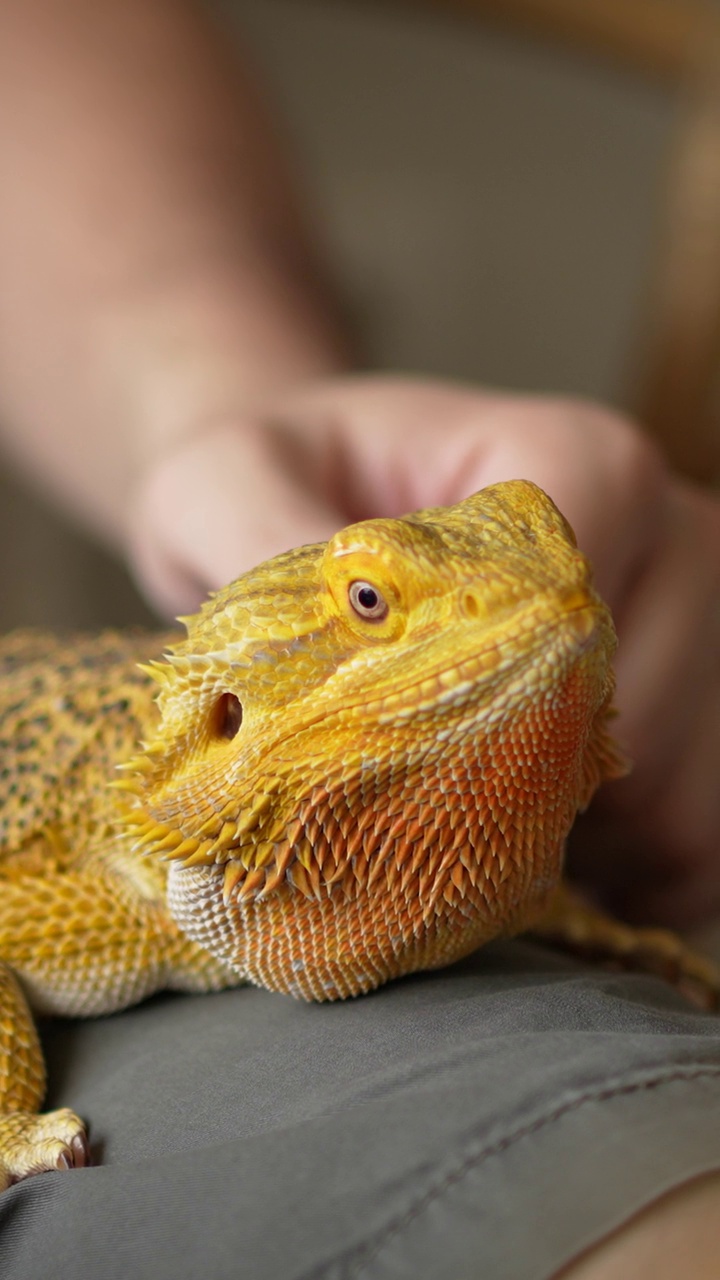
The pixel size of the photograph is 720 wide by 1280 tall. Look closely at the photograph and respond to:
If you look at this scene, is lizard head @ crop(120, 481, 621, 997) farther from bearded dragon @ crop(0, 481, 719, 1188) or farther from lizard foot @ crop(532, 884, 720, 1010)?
lizard foot @ crop(532, 884, 720, 1010)

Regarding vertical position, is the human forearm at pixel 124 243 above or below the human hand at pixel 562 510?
Answer: above

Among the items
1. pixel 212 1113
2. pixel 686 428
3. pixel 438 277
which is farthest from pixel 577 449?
pixel 438 277

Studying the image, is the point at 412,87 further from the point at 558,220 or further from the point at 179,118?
the point at 179,118

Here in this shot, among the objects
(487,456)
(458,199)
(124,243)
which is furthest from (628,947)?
(458,199)

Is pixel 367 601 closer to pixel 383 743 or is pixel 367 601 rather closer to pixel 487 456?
pixel 383 743

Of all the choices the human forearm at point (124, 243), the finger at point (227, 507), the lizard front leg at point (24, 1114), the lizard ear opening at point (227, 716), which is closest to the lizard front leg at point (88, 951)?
the lizard front leg at point (24, 1114)

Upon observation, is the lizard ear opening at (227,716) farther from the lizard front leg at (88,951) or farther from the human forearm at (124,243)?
the human forearm at (124,243)

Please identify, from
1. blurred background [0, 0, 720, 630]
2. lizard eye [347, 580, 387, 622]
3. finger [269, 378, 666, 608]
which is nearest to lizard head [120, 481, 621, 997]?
lizard eye [347, 580, 387, 622]
